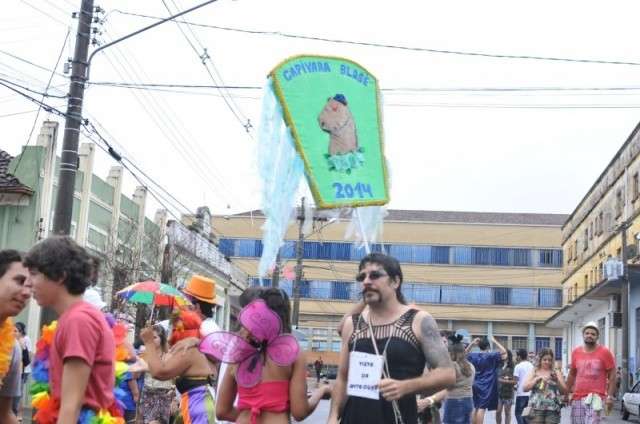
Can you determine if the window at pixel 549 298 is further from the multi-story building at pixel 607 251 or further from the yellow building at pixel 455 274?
the multi-story building at pixel 607 251

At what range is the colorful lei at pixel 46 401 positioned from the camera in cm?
441

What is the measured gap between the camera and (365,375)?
584 cm

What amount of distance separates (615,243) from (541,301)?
3342cm

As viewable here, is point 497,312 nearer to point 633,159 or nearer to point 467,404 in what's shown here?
point 633,159

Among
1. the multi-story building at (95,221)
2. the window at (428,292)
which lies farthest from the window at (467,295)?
the multi-story building at (95,221)

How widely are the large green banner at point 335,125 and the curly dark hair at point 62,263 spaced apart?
2.98m

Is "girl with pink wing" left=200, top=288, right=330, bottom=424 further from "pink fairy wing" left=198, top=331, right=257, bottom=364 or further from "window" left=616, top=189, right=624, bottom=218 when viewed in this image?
"window" left=616, top=189, right=624, bottom=218

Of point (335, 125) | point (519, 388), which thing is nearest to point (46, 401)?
point (335, 125)

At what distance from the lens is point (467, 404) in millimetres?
13914

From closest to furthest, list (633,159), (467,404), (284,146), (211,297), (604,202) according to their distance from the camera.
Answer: (284,146), (211,297), (467,404), (633,159), (604,202)

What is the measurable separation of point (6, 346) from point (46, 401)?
809 mm

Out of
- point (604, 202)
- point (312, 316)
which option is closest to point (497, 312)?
point (312, 316)

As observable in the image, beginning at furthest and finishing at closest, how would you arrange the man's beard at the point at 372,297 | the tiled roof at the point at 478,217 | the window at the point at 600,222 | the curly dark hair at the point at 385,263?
the tiled roof at the point at 478,217, the window at the point at 600,222, the curly dark hair at the point at 385,263, the man's beard at the point at 372,297

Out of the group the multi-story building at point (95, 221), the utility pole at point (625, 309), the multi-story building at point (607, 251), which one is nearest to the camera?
the multi-story building at point (95, 221)
